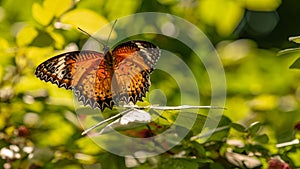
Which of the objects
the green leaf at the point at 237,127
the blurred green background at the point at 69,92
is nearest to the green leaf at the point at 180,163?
the blurred green background at the point at 69,92

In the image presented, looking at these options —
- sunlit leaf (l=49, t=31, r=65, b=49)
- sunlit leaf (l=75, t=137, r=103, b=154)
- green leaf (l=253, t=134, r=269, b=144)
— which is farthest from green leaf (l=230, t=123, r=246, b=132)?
sunlit leaf (l=49, t=31, r=65, b=49)

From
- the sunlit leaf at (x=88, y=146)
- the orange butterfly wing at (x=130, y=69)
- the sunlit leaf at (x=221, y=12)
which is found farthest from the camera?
the sunlit leaf at (x=221, y=12)

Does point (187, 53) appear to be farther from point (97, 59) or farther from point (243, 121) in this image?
point (97, 59)

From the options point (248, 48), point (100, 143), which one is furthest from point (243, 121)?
point (100, 143)

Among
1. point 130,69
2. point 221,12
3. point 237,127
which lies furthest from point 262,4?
point 130,69

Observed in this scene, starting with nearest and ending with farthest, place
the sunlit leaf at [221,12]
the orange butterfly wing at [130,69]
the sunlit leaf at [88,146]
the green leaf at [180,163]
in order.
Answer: the orange butterfly wing at [130,69] < the green leaf at [180,163] < the sunlit leaf at [88,146] < the sunlit leaf at [221,12]

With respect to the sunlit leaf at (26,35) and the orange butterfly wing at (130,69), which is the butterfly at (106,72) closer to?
the orange butterfly wing at (130,69)

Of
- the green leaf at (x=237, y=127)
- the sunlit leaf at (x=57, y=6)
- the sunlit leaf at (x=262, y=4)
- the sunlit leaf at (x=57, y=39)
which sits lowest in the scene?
the green leaf at (x=237, y=127)
